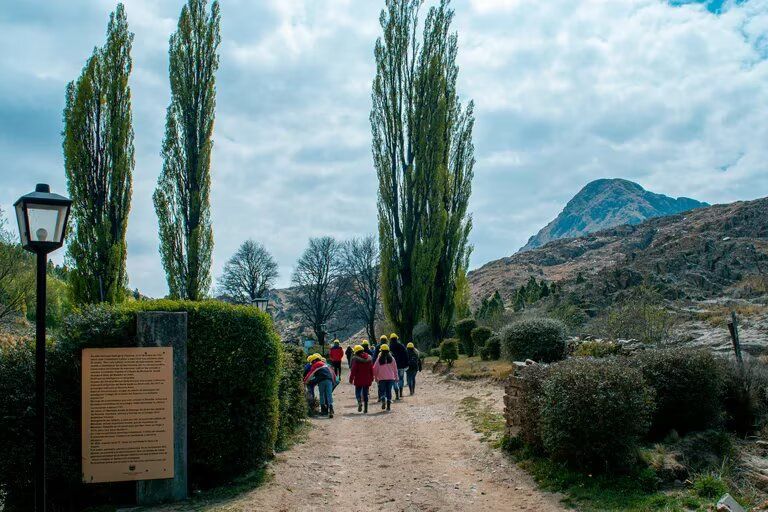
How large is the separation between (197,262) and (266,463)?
15.3 meters

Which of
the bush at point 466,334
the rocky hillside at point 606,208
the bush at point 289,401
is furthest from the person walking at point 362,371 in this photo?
the rocky hillside at point 606,208

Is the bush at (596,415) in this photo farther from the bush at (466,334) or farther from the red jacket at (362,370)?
the bush at (466,334)

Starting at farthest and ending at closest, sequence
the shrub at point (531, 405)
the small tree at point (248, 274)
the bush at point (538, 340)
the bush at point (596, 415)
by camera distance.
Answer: the small tree at point (248, 274), the bush at point (538, 340), the shrub at point (531, 405), the bush at point (596, 415)

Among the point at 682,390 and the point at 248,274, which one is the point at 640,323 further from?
the point at 248,274

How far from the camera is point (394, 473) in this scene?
324 inches

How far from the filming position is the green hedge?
6.52m

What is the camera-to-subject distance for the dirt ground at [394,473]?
6.85 m

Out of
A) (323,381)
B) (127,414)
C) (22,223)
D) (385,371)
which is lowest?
Result: (323,381)

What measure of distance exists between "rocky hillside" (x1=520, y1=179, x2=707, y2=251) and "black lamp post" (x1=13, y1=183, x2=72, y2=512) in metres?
166

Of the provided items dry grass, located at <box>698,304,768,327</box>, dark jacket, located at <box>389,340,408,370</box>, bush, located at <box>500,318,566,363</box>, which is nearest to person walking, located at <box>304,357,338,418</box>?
dark jacket, located at <box>389,340,408,370</box>

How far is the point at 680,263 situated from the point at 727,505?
3580 cm

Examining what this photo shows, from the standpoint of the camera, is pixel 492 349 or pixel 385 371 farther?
pixel 492 349

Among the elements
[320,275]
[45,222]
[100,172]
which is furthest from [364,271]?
[45,222]

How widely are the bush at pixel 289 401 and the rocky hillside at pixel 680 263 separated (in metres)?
23.6
